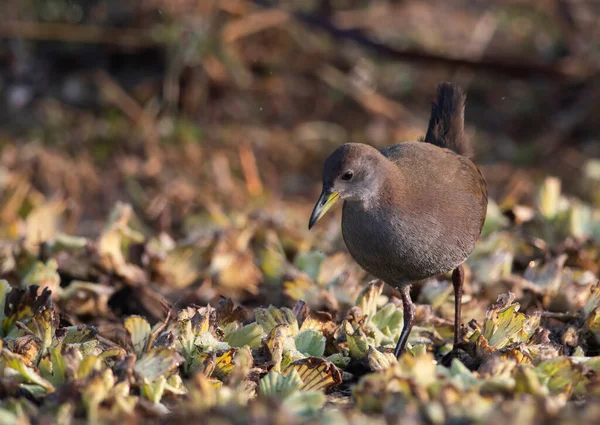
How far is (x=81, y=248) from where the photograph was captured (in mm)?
4383

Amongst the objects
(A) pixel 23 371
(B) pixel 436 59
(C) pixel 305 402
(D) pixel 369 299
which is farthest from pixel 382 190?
(B) pixel 436 59

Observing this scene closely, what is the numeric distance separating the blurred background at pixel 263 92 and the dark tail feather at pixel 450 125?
2003 mm

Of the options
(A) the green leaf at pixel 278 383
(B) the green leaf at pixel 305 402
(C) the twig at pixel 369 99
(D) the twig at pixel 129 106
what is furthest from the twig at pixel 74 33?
(B) the green leaf at pixel 305 402

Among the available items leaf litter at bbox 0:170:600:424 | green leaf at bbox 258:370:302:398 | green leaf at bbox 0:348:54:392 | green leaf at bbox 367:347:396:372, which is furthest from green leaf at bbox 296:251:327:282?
green leaf at bbox 0:348:54:392

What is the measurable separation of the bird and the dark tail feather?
476mm

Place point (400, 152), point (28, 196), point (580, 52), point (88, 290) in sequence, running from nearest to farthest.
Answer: point (400, 152) → point (88, 290) → point (28, 196) → point (580, 52)

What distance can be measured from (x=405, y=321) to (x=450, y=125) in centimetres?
112

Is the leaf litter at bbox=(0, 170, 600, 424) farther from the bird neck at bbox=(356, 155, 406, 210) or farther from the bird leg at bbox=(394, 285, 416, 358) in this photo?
the bird neck at bbox=(356, 155, 406, 210)

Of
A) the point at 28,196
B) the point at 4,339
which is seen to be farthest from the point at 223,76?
the point at 4,339

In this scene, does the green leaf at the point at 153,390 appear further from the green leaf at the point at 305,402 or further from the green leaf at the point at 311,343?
the green leaf at the point at 311,343

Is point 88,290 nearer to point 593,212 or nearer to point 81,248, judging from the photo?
point 81,248

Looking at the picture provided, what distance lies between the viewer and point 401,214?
11.2 feet

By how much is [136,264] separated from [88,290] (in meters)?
0.47

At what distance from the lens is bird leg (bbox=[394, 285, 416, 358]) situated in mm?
3340
